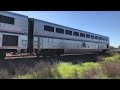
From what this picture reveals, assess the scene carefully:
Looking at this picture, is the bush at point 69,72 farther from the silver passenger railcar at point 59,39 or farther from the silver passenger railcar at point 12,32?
the silver passenger railcar at point 59,39

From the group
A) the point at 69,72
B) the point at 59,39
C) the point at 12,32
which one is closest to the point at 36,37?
the point at 12,32

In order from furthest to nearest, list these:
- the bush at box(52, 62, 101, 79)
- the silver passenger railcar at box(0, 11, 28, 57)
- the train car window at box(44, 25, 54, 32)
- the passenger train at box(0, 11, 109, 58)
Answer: the train car window at box(44, 25, 54, 32) < the passenger train at box(0, 11, 109, 58) < the silver passenger railcar at box(0, 11, 28, 57) < the bush at box(52, 62, 101, 79)

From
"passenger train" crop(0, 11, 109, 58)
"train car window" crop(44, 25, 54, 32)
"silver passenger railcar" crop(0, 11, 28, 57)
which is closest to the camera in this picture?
"silver passenger railcar" crop(0, 11, 28, 57)

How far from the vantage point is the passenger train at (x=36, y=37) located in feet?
54.0

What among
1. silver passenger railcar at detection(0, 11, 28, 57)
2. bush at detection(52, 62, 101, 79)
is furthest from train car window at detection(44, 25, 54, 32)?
bush at detection(52, 62, 101, 79)

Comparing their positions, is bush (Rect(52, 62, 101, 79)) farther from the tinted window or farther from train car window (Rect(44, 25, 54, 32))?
train car window (Rect(44, 25, 54, 32))

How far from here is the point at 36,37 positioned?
769 inches

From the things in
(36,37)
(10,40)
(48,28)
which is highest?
(48,28)

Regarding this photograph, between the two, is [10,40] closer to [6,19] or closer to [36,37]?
[6,19]

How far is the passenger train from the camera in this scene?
16453mm

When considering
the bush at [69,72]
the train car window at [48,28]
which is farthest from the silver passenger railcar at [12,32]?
the bush at [69,72]

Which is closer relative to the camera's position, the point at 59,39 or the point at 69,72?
the point at 69,72
